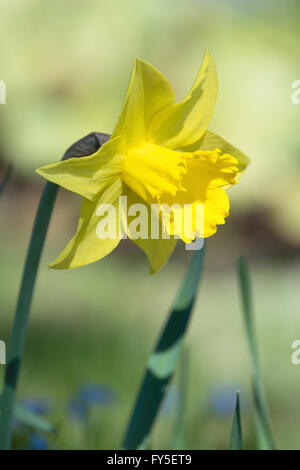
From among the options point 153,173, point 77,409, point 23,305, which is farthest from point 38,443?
point 153,173

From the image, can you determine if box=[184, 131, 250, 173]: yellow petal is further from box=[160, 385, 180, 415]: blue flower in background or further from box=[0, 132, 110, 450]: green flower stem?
box=[160, 385, 180, 415]: blue flower in background

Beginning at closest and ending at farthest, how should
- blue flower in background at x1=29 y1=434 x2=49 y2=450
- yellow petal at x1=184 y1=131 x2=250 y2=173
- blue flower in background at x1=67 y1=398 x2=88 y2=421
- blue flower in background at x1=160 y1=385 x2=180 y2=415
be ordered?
yellow petal at x1=184 y1=131 x2=250 y2=173 → blue flower in background at x1=29 y1=434 x2=49 y2=450 → blue flower in background at x1=67 y1=398 x2=88 y2=421 → blue flower in background at x1=160 y1=385 x2=180 y2=415

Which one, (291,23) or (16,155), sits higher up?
(291,23)

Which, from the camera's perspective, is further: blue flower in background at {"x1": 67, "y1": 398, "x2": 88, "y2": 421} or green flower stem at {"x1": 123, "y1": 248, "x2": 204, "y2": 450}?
blue flower in background at {"x1": 67, "y1": 398, "x2": 88, "y2": 421}

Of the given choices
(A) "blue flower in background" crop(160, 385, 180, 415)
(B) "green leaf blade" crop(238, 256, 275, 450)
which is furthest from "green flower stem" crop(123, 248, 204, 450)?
(A) "blue flower in background" crop(160, 385, 180, 415)

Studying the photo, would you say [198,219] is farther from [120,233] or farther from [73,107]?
[73,107]

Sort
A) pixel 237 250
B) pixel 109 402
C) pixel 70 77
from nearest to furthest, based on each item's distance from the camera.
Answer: pixel 109 402 < pixel 237 250 < pixel 70 77

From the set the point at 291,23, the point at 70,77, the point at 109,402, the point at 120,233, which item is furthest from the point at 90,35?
the point at 120,233

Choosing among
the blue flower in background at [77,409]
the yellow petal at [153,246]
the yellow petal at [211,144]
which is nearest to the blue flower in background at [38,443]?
the blue flower in background at [77,409]
